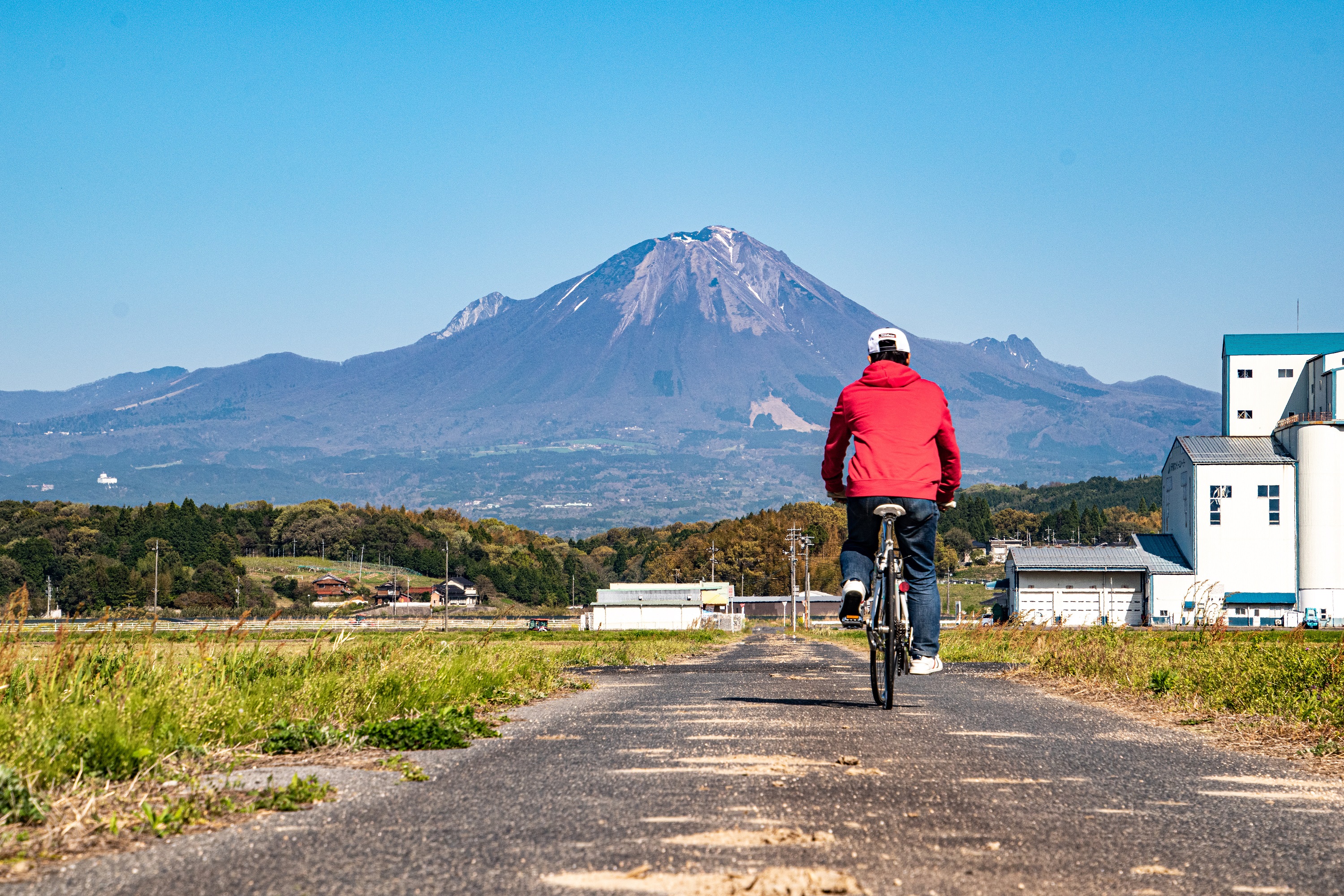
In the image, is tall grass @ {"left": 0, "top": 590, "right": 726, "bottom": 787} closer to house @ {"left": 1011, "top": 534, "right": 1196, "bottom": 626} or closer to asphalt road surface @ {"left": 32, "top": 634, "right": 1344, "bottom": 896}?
asphalt road surface @ {"left": 32, "top": 634, "right": 1344, "bottom": 896}

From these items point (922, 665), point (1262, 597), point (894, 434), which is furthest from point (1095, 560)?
point (894, 434)

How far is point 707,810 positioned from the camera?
4348mm

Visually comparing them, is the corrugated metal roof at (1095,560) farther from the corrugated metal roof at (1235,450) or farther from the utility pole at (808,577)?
the utility pole at (808,577)

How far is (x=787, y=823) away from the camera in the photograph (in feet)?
13.6

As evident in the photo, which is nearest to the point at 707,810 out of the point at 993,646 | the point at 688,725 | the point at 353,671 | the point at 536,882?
the point at 536,882

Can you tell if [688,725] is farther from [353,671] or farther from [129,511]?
[129,511]

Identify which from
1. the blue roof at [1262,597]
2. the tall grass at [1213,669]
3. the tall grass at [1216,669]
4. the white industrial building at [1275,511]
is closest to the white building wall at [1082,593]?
the white industrial building at [1275,511]

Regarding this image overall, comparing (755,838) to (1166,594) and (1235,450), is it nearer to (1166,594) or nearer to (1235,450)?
(1235,450)

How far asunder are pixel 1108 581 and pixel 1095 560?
1.47m

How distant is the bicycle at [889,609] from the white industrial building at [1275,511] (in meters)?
64.3

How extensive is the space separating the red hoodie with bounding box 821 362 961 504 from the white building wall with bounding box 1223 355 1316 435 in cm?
7179

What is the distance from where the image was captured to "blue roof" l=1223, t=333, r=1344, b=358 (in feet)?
237

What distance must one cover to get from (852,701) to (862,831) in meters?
5.55

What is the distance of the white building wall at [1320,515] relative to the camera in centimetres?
6700
